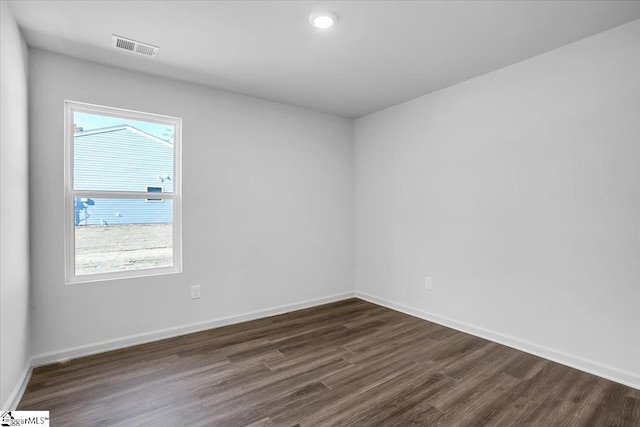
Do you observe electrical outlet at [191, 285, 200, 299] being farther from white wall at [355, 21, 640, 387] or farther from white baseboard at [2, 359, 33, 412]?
white wall at [355, 21, 640, 387]

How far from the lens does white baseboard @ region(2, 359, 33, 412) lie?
1.94 m

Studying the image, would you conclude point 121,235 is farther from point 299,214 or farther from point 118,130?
point 299,214

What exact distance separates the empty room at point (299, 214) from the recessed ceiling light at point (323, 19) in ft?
0.04

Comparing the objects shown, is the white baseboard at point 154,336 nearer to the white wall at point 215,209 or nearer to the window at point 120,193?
the white wall at point 215,209

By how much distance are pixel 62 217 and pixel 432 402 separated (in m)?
3.21

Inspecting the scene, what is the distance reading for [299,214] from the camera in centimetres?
414

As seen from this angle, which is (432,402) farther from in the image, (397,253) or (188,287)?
(188,287)

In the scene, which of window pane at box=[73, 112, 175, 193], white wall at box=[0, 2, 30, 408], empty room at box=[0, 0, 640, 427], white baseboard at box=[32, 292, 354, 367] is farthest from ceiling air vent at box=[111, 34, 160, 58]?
white baseboard at box=[32, 292, 354, 367]

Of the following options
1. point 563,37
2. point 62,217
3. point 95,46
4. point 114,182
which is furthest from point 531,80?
point 62,217

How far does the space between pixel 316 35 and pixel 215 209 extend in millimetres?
1997

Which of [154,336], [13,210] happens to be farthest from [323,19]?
[154,336]

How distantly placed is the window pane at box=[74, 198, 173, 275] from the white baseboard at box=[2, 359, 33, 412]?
782 millimetres

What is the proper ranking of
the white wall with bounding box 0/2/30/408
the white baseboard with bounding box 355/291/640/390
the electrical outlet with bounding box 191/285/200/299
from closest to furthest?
the white wall with bounding box 0/2/30/408, the white baseboard with bounding box 355/291/640/390, the electrical outlet with bounding box 191/285/200/299

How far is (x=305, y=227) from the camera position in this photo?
13.7 ft
